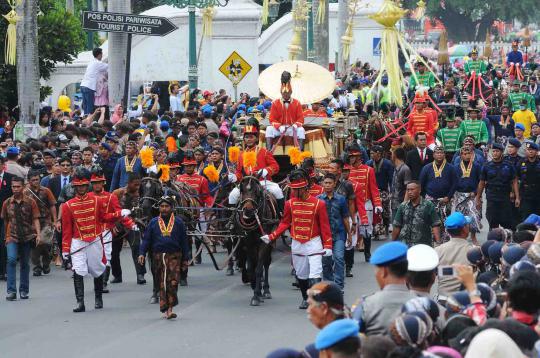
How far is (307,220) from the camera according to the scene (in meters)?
15.7

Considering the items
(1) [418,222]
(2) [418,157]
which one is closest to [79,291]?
(1) [418,222]

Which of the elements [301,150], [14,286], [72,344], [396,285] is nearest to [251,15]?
[301,150]

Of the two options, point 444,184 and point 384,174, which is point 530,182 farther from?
point 384,174

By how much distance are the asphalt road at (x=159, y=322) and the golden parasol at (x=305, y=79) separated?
12.6ft

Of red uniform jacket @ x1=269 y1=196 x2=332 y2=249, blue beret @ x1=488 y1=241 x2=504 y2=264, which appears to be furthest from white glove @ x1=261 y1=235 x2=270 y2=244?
blue beret @ x1=488 y1=241 x2=504 y2=264

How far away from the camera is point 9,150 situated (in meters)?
20.0

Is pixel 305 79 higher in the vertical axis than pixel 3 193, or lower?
higher

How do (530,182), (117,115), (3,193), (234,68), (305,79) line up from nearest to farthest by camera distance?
(3,193) → (530,182) → (305,79) → (117,115) → (234,68)

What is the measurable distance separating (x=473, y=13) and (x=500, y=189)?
8197 centimetres

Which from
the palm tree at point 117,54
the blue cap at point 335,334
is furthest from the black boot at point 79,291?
the palm tree at point 117,54

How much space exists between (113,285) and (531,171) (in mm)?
6164

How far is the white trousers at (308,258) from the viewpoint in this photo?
622 inches

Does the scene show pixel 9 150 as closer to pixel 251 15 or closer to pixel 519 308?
pixel 519 308

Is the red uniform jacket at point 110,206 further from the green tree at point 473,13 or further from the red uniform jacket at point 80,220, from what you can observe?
the green tree at point 473,13
